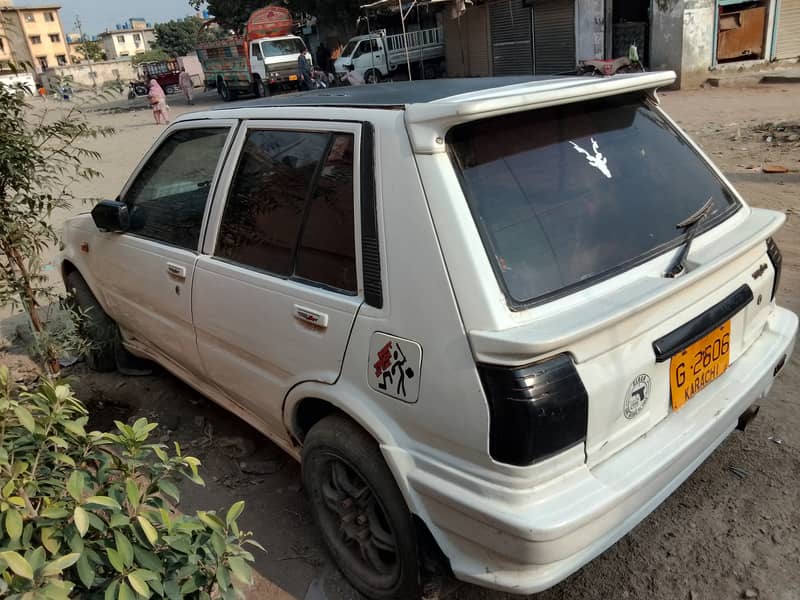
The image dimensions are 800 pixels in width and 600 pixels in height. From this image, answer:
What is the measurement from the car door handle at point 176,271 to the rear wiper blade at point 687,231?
2133 mm

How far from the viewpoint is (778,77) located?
51.3ft

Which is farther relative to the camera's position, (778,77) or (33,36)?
(33,36)

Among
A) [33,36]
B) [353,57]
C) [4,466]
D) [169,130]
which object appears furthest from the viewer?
[33,36]

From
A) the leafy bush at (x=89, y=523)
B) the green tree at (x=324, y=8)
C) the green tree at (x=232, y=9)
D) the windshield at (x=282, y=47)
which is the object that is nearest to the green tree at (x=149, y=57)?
the green tree at (x=232, y=9)

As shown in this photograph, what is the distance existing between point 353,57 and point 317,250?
24.6 m

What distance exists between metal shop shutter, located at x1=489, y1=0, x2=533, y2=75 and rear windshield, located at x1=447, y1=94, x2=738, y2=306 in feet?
66.4

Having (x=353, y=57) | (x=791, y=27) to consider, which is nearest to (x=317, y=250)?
(x=791, y=27)

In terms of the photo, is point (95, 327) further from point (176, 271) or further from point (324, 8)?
point (324, 8)

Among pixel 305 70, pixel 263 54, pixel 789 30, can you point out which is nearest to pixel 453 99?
pixel 789 30

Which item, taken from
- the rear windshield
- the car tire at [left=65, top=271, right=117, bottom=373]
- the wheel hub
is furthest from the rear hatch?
the car tire at [left=65, top=271, right=117, bottom=373]

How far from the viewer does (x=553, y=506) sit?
1747 millimetres

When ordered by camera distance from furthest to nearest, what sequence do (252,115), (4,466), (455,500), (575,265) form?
(252,115), (575,265), (455,500), (4,466)

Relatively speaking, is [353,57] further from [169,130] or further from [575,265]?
[575,265]

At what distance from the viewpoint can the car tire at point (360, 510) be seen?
2.13 metres
